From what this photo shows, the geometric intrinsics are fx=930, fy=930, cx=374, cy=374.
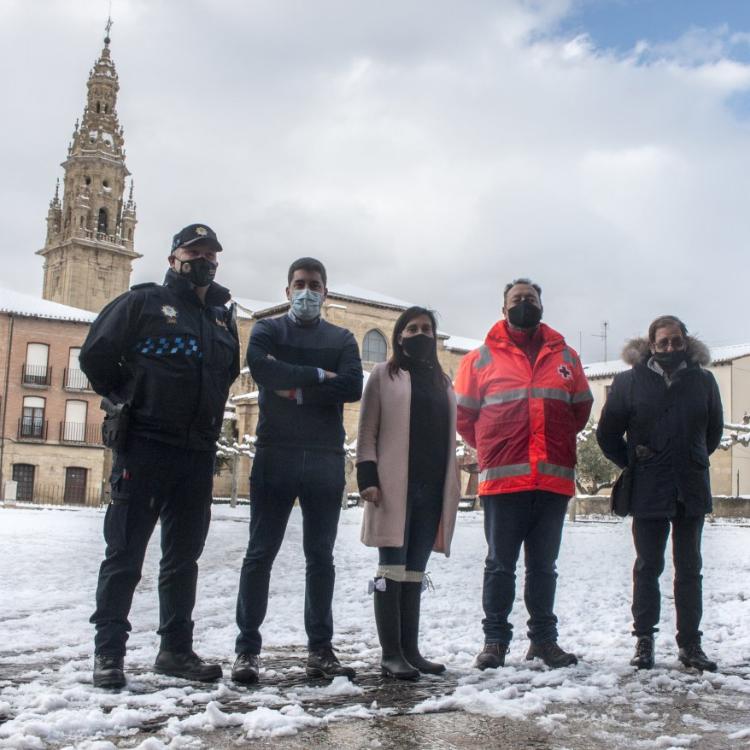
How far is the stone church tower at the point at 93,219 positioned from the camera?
7581 cm

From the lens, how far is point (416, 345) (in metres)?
5.48

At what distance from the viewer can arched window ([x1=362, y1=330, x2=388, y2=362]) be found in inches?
2149

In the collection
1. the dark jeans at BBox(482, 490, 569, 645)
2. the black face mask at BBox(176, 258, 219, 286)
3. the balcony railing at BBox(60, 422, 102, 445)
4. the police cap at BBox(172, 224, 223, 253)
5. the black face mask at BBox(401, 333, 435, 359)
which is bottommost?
the dark jeans at BBox(482, 490, 569, 645)

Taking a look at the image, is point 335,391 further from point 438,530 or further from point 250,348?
point 438,530

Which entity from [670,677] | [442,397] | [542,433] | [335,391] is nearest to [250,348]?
[335,391]

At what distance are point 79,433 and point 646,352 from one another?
1818 inches

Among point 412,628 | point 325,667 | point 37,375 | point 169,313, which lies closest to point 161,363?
point 169,313

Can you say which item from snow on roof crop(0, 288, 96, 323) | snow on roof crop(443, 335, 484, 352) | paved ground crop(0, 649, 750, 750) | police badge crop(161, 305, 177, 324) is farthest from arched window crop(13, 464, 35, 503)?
paved ground crop(0, 649, 750, 750)

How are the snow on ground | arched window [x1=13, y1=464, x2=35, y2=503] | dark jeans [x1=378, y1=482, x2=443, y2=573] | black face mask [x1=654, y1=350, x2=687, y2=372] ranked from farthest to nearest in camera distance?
arched window [x1=13, y1=464, x2=35, y2=503] < black face mask [x1=654, y1=350, x2=687, y2=372] < dark jeans [x1=378, y1=482, x2=443, y2=573] < the snow on ground

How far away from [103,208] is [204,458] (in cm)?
7692

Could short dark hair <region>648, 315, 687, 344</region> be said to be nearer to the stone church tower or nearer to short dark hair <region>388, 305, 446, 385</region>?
short dark hair <region>388, 305, 446, 385</region>

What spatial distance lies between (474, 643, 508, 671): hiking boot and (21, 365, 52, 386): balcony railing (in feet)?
152

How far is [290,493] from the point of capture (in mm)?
5031

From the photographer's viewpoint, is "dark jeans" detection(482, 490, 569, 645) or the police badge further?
"dark jeans" detection(482, 490, 569, 645)
